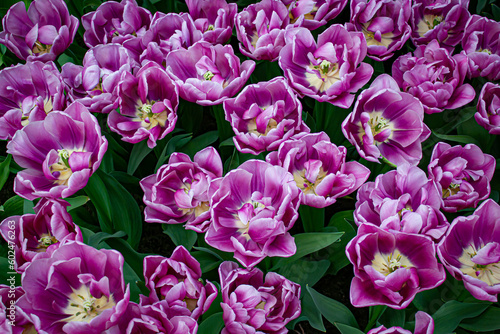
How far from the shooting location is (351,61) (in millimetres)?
1237

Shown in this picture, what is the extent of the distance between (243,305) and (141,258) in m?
0.33

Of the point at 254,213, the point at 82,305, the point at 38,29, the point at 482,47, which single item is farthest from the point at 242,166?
the point at 482,47

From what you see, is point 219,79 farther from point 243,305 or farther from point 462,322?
point 462,322

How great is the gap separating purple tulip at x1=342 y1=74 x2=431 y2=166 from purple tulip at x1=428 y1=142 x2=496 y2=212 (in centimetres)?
6

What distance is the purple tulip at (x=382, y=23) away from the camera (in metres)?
1.38

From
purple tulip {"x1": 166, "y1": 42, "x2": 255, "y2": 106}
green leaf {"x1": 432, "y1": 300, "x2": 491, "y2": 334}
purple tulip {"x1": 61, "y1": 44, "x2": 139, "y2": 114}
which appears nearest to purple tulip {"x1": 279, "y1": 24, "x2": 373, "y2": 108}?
purple tulip {"x1": 166, "y1": 42, "x2": 255, "y2": 106}

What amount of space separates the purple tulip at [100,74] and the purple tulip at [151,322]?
55 cm

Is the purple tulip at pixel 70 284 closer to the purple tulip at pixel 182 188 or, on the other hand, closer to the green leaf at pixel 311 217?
the purple tulip at pixel 182 188

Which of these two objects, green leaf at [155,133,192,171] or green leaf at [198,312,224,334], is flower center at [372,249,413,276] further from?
green leaf at [155,133,192,171]

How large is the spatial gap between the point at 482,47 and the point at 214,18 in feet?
2.90

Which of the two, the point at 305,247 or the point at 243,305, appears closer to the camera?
the point at 243,305

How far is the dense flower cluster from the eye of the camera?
0.95 meters

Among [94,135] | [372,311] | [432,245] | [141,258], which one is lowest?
[372,311]

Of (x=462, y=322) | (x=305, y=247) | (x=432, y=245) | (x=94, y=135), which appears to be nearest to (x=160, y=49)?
(x=94, y=135)
